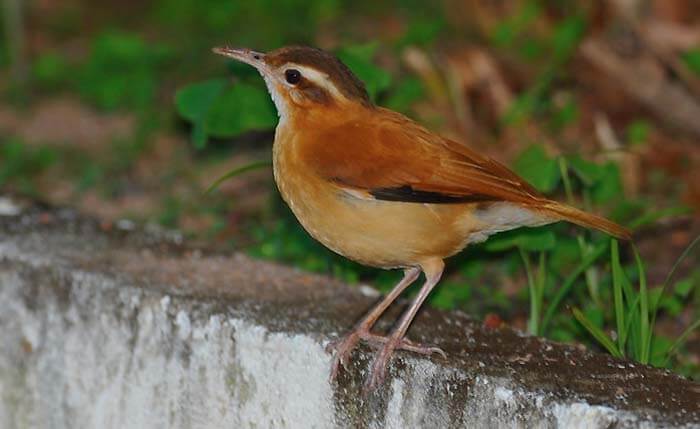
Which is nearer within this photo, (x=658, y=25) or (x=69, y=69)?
(x=658, y=25)

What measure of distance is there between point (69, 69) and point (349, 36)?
224cm

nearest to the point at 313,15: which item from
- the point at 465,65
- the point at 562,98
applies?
the point at 465,65

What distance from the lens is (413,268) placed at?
15.8ft

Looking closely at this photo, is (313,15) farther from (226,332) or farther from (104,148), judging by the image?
(226,332)

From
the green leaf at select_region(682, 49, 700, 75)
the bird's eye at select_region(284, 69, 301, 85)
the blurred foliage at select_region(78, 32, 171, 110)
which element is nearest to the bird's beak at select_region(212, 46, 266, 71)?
the bird's eye at select_region(284, 69, 301, 85)

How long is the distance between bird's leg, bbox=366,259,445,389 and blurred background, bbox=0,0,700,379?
0.35 meters

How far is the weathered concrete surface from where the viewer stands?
3957mm

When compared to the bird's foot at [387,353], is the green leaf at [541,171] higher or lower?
higher

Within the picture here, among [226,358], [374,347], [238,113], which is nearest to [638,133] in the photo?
[238,113]

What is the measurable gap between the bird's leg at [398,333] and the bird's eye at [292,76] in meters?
0.87

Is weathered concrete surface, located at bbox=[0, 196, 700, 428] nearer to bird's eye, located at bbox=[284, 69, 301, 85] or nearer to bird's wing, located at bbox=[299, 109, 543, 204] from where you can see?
bird's wing, located at bbox=[299, 109, 543, 204]

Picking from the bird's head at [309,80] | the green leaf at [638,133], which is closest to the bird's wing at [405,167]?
the bird's head at [309,80]

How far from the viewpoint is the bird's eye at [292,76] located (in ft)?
15.4

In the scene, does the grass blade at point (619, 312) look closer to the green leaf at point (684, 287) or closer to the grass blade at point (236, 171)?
the green leaf at point (684, 287)
